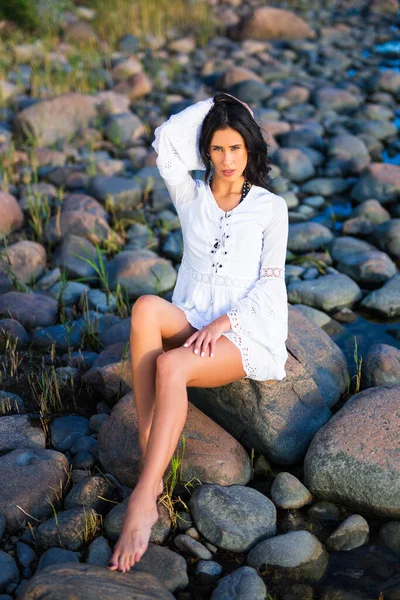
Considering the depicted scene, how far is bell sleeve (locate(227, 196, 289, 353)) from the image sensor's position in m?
3.00

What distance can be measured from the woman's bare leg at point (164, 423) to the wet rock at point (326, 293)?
64.4 inches

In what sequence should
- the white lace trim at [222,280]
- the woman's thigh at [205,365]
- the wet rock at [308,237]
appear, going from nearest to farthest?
the woman's thigh at [205,365] → the white lace trim at [222,280] → the wet rock at [308,237]

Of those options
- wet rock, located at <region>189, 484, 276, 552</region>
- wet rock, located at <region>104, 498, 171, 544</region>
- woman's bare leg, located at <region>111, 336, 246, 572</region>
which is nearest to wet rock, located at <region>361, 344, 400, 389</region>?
woman's bare leg, located at <region>111, 336, 246, 572</region>

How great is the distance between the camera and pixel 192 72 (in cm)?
898

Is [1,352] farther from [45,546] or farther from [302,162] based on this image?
[302,162]

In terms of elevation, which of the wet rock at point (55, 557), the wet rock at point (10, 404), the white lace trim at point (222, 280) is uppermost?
the white lace trim at point (222, 280)

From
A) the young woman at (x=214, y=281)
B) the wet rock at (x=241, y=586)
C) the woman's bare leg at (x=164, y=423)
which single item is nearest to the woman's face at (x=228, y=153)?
the young woman at (x=214, y=281)

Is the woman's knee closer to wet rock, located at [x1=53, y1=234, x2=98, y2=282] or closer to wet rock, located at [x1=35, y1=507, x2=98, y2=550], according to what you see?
wet rock, located at [x1=35, y1=507, x2=98, y2=550]

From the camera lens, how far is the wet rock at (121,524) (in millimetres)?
2674

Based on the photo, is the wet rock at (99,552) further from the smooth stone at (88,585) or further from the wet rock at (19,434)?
→ the wet rock at (19,434)

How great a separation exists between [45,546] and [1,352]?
1.47 meters

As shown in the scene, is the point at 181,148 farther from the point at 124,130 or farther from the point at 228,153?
the point at 124,130

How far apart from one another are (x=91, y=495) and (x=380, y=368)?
5.10 ft

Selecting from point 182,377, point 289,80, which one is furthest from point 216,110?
point 289,80
